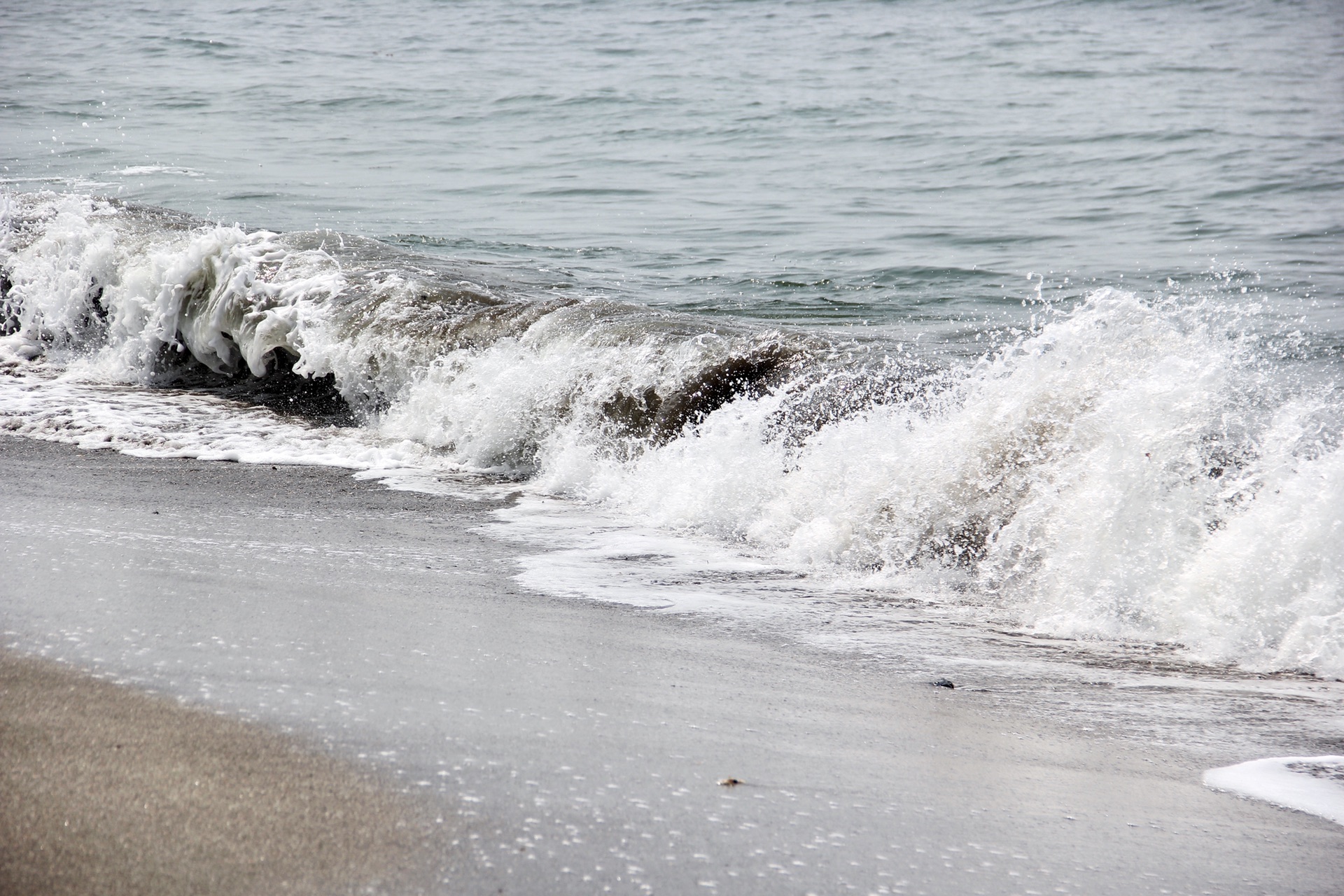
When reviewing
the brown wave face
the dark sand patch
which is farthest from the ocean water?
the dark sand patch

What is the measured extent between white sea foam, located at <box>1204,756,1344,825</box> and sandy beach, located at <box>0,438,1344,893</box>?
0.19ft

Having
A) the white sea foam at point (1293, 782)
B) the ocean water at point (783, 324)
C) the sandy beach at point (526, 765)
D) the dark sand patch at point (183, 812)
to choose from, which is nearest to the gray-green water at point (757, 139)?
the ocean water at point (783, 324)

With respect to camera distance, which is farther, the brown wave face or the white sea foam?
the brown wave face

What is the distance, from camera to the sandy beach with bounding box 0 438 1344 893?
1978 millimetres

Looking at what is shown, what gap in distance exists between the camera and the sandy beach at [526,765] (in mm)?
1978

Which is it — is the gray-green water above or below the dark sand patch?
above

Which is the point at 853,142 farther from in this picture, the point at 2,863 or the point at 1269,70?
the point at 2,863

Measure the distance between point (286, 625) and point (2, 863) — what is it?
1329 mm

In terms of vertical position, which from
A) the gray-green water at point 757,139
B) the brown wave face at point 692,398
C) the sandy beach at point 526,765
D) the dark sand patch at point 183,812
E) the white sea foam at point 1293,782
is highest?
the gray-green water at point 757,139

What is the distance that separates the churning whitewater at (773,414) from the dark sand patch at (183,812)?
242cm

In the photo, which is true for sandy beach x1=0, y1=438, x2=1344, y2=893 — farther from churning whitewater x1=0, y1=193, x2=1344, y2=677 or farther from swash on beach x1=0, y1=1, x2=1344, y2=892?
churning whitewater x1=0, y1=193, x2=1344, y2=677

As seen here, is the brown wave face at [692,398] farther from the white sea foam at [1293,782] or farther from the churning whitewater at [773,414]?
the white sea foam at [1293,782]

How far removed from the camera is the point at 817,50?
24578 millimetres

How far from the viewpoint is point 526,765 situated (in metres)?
2.35
